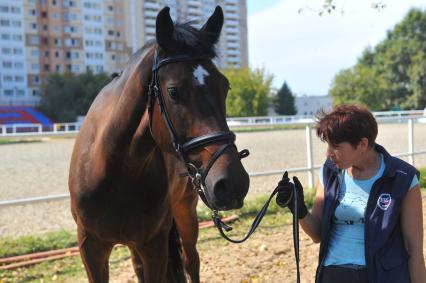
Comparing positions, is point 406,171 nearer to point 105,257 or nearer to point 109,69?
point 105,257

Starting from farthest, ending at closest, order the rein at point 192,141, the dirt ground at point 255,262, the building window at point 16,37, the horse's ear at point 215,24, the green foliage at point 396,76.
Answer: the building window at point 16,37 < the green foliage at point 396,76 < the dirt ground at point 255,262 < the horse's ear at point 215,24 < the rein at point 192,141

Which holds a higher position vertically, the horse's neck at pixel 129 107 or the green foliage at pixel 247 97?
the green foliage at pixel 247 97

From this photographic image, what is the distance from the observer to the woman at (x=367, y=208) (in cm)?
207

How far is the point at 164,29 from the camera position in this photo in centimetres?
223

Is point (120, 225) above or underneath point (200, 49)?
underneath

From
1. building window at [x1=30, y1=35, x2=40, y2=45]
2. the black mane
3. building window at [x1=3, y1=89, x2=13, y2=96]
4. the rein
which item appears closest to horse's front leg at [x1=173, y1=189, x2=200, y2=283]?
the rein

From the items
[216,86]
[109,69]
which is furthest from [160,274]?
[109,69]

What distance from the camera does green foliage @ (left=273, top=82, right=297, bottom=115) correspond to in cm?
6931

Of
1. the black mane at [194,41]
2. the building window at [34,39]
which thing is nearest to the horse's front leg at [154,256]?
the black mane at [194,41]

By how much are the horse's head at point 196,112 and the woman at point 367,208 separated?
402 millimetres

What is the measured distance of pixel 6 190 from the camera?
9.93 metres

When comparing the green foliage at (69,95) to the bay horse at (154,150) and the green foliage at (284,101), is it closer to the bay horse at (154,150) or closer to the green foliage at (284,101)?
the green foliage at (284,101)

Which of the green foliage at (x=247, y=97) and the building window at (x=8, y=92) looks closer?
the green foliage at (x=247, y=97)

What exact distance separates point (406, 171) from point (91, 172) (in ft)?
6.06
